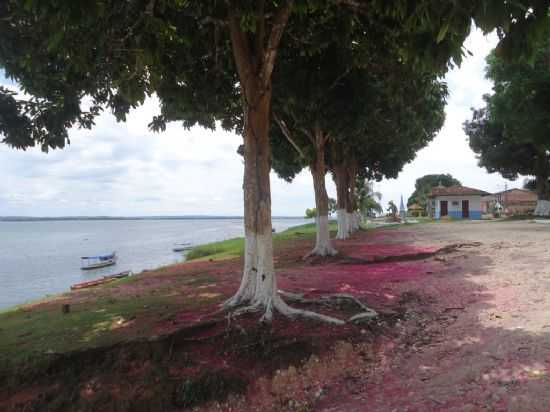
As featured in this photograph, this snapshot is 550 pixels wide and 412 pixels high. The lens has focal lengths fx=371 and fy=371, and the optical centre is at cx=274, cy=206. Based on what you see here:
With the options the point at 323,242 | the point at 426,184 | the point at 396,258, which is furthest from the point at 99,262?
the point at 426,184

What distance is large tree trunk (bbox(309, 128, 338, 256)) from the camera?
14.2 meters

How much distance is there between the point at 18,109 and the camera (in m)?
8.11

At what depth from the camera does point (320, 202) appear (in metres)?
15.3

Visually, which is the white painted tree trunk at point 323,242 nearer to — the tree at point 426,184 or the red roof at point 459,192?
the red roof at point 459,192

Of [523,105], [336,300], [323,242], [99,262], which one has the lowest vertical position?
[99,262]

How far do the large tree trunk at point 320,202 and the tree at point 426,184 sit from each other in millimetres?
67967

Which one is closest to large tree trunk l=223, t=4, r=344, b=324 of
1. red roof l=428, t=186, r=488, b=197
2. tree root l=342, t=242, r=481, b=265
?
tree root l=342, t=242, r=481, b=265

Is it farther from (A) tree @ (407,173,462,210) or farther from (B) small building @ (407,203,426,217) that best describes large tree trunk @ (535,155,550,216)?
(A) tree @ (407,173,462,210)

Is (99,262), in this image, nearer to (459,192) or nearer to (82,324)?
(82,324)

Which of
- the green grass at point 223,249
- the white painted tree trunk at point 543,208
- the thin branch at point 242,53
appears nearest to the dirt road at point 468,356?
the thin branch at point 242,53

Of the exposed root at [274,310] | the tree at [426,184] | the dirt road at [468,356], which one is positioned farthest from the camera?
the tree at [426,184]

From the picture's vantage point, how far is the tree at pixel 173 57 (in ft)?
18.8

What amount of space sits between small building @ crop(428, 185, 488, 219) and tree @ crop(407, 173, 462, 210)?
28109mm

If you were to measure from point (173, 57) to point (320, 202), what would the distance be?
8.67 meters
